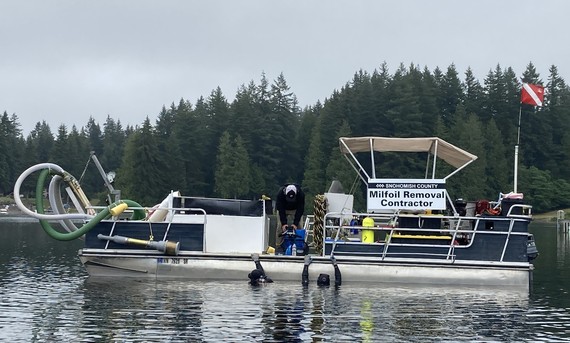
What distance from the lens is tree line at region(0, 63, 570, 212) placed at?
352 feet

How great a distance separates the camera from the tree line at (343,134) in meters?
107

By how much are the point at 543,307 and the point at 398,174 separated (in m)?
70.9

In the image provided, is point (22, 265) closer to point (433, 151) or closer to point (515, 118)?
point (433, 151)

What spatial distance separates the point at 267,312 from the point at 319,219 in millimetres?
6630

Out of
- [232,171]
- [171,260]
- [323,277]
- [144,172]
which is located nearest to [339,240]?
[323,277]

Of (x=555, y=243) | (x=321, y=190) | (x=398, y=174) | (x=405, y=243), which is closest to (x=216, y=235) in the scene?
(x=405, y=243)

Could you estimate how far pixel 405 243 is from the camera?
26219 mm

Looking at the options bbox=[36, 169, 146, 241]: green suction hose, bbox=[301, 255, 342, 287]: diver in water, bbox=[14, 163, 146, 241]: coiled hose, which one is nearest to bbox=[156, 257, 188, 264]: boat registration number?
bbox=[14, 163, 146, 241]: coiled hose

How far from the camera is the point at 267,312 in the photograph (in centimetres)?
2069

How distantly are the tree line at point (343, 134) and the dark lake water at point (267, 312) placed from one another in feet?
237

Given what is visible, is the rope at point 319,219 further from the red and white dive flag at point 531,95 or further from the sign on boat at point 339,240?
the red and white dive flag at point 531,95

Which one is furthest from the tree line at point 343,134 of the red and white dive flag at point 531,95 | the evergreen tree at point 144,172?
the red and white dive flag at point 531,95

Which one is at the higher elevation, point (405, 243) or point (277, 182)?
point (277, 182)

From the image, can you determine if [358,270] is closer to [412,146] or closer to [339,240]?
[339,240]
